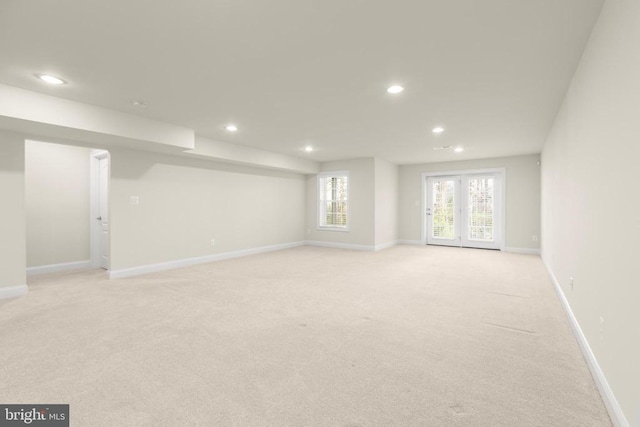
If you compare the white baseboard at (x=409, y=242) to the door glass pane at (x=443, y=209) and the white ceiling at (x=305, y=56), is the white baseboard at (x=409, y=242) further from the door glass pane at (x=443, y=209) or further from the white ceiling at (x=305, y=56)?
the white ceiling at (x=305, y=56)

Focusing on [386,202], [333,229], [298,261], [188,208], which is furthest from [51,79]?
[386,202]

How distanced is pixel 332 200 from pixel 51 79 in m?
6.54

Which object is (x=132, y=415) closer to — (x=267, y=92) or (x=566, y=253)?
(x=267, y=92)

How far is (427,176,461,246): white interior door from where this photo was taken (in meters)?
8.45

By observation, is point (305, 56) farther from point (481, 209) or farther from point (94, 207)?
point (481, 209)

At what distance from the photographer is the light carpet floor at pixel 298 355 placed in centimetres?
178

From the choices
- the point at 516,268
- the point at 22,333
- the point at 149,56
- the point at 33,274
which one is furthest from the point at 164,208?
the point at 516,268

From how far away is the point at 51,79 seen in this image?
10.3 feet

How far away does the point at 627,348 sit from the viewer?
155 centimetres

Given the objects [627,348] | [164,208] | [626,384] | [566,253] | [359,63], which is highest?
[359,63]

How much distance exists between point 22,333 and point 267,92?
3.30 metres

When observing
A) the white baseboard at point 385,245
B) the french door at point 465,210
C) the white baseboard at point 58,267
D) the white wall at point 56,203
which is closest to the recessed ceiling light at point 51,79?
the white wall at point 56,203

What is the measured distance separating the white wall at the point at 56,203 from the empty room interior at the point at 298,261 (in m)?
0.03

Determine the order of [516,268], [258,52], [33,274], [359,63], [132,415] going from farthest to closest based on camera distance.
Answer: [516,268] → [33,274] → [359,63] → [258,52] → [132,415]
